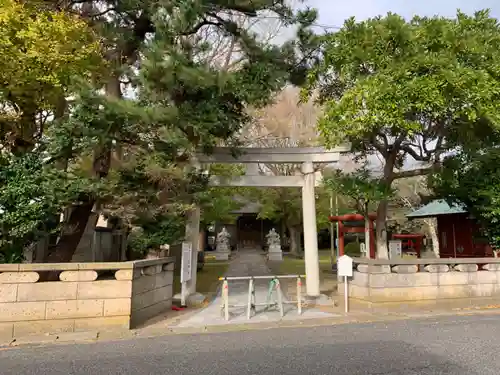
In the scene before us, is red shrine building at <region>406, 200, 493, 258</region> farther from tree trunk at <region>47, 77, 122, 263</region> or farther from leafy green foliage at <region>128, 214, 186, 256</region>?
tree trunk at <region>47, 77, 122, 263</region>

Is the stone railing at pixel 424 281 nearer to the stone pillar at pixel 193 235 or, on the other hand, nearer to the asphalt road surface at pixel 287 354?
the asphalt road surface at pixel 287 354

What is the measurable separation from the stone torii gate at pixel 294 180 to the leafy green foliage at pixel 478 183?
281 cm

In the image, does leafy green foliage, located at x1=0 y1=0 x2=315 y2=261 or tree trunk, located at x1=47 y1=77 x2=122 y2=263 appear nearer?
leafy green foliage, located at x1=0 y1=0 x2=315 y2=261

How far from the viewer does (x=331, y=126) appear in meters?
8.41

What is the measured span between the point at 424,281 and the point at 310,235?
3.04m

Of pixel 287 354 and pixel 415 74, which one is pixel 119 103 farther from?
pixel 415 74

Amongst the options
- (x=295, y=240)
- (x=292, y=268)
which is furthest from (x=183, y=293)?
(x=295, y=240)

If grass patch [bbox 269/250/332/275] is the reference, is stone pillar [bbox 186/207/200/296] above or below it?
above

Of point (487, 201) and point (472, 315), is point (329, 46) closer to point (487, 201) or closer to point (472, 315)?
point (487, 201)

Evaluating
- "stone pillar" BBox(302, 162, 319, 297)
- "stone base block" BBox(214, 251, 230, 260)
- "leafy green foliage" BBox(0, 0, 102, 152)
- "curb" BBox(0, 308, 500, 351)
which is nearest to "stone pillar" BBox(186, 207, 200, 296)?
"curb" BBox(0, 308, 500, 351)

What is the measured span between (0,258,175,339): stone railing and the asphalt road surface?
0.79m

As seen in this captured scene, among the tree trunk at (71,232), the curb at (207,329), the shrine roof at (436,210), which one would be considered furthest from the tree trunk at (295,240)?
the tree trunk at (71,232)

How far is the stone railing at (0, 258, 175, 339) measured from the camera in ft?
21.2

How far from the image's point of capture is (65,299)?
6711 millimetres
